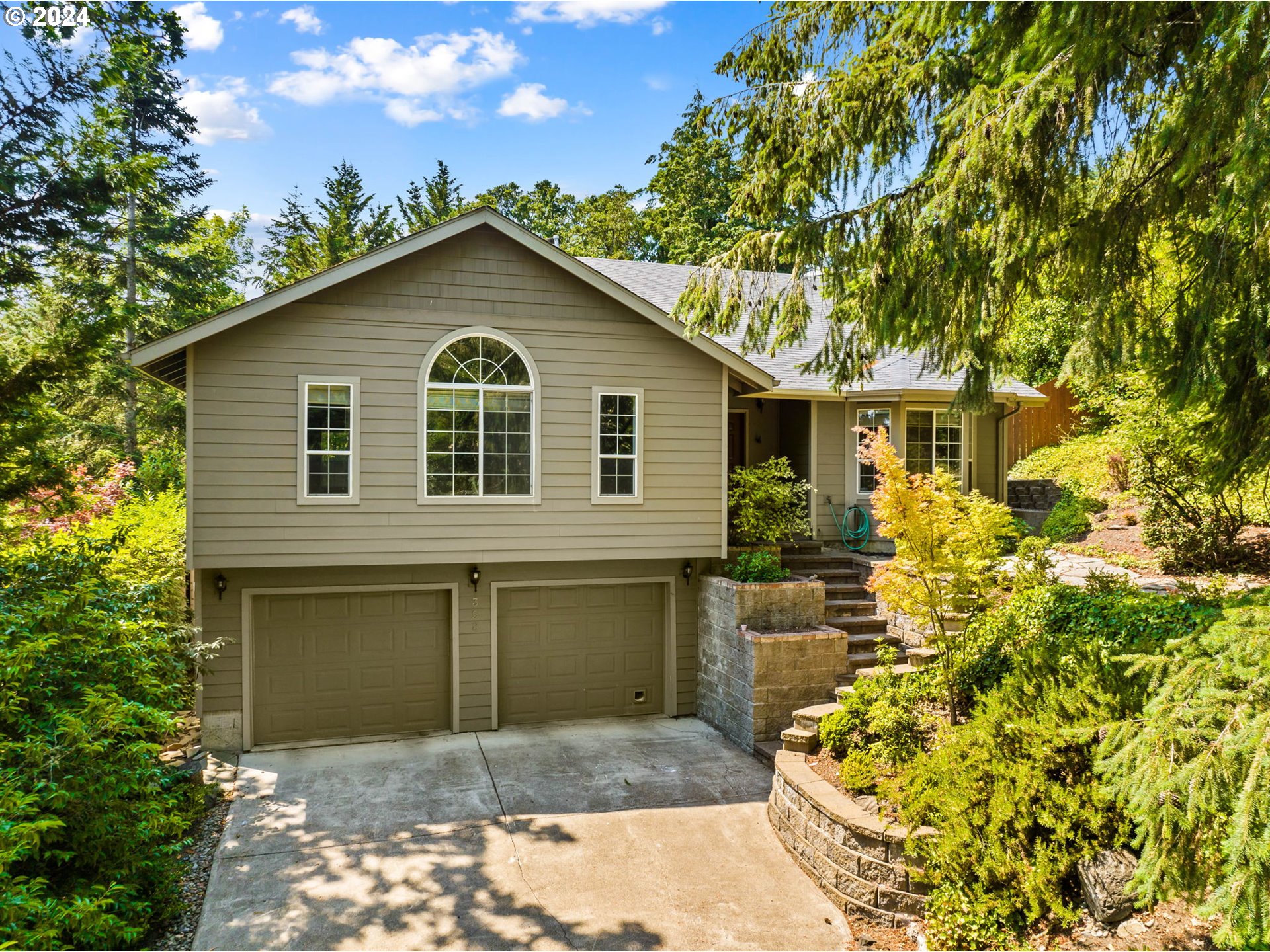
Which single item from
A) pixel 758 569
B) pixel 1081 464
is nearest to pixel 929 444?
pixel 1081 464

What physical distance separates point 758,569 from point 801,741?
2743 millimetres

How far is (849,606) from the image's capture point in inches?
Result: 395

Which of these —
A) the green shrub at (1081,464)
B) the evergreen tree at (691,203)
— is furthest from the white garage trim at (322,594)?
the evergreen tree at (691,203)

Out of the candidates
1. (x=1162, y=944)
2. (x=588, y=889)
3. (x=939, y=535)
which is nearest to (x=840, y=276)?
(x=939, y=535)

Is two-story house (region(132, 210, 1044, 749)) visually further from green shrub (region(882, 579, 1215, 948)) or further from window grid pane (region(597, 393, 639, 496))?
green shrub (region(882, 579, 1215, 948))

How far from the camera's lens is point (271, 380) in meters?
8.17

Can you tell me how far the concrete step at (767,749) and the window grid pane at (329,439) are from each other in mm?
5343

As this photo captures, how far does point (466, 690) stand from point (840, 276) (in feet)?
21.6

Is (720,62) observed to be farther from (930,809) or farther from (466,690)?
(466,690)

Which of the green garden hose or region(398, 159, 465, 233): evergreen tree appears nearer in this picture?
the green garden hose

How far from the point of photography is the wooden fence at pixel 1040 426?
1864 cm

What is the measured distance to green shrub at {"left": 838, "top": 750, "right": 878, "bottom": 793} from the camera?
5.95 metres

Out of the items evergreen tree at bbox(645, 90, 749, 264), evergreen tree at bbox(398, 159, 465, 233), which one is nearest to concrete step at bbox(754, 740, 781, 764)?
evergreen tree at bbox(645, 90, 749, 264)

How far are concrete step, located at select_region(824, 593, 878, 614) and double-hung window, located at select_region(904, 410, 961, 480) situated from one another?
3.26 m
